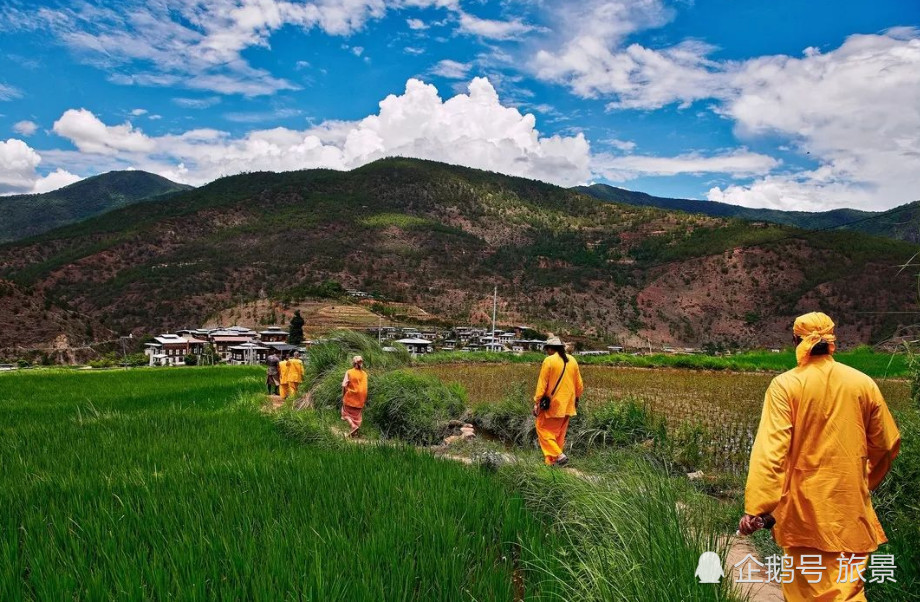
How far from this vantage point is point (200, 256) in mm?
65438

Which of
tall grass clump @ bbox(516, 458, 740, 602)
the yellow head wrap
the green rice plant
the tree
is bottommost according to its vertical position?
the tree

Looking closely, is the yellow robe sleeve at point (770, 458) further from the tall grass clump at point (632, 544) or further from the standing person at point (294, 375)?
the standing person at point (294, 375)

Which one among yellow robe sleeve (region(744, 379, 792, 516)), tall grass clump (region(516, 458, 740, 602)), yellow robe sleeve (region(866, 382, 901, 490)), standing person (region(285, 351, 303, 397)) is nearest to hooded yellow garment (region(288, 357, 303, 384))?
standing person (region(285, 351, 303, 397))

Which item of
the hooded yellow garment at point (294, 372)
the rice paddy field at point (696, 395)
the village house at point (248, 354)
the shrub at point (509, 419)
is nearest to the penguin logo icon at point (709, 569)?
the rice paddy field at point (696, 395)

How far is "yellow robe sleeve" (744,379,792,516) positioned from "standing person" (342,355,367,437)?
21.9 feet

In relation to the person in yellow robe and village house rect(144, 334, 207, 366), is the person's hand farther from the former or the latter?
village house rect(144, 334, 207, 366)

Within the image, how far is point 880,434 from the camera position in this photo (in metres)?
2.47

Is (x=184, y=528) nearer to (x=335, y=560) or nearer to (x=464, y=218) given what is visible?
(x=335, y=560)

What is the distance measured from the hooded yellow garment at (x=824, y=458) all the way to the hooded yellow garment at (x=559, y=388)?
3.72 m

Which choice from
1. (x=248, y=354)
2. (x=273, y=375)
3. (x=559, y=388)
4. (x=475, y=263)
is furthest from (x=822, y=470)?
(x=475, y=263)

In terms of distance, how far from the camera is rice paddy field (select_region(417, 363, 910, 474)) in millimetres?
7527

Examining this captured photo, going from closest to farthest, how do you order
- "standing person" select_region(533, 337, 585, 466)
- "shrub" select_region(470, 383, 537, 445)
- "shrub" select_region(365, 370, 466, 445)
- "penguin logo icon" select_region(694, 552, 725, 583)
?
"penguin logo icon" select_region(694, 552, 725, 583) < "standing person" select_region(533, 337, 585, 466) < "shrub" select_region(470, 383, 537, 445) < "shrub" select_region(365, 370, 466, 445)

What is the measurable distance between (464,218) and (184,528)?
3246 inches

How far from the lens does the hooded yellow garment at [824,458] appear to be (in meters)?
2.39
